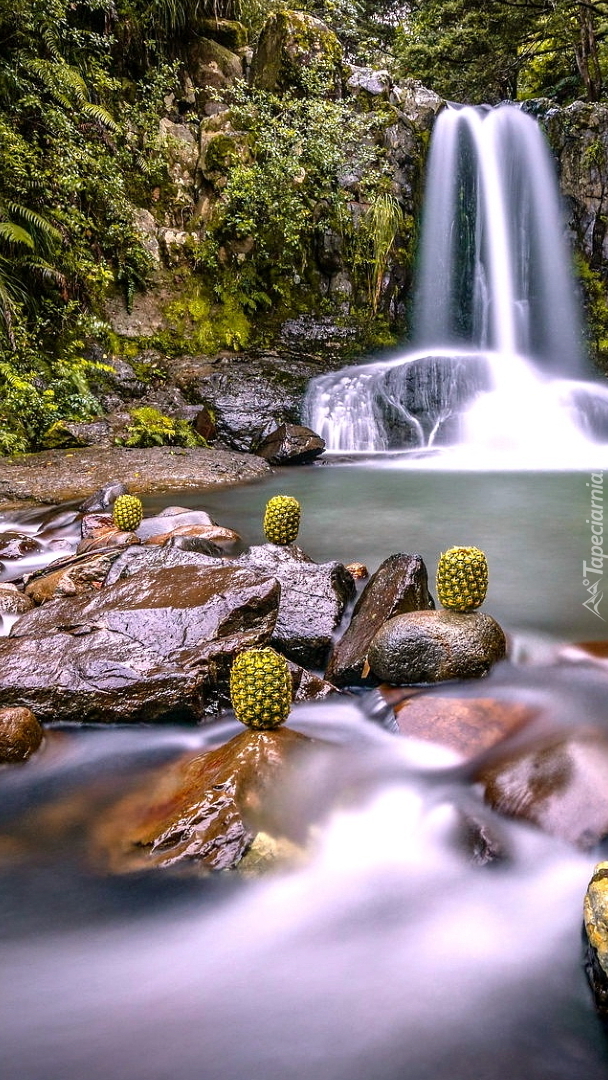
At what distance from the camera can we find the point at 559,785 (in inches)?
90.0

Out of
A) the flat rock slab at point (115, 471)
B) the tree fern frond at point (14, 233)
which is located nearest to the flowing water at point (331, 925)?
the flat rock slab at point (115, 471)

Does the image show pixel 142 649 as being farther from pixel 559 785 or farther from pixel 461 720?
pixel 559 785

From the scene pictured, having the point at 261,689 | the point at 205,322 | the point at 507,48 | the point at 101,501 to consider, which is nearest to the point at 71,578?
the point at 261,689

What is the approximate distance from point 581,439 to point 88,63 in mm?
12203

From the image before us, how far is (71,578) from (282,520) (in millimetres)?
1522

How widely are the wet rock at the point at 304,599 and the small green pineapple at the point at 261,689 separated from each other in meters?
0.98

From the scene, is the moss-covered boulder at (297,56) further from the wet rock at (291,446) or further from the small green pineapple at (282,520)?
the small green pineapple at (282,520)

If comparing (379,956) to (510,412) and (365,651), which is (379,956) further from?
(510,412)

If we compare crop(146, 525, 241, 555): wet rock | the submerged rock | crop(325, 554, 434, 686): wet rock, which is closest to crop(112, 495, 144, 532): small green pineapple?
crop(146, 525, 241, 555): wet rock

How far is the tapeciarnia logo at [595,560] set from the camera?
4.41 m

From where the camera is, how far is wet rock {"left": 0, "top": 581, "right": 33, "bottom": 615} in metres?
4.13

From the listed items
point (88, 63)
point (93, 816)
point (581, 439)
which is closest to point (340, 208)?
point (88, 63)

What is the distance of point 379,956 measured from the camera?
71.9 inches

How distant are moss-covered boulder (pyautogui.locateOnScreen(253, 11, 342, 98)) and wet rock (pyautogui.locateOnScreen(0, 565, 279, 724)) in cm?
1513
